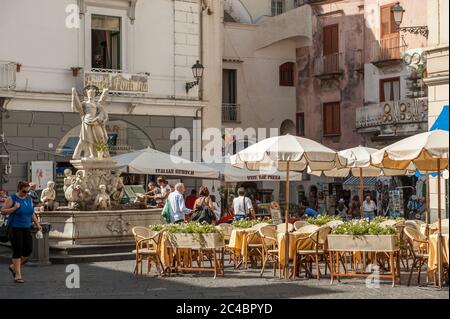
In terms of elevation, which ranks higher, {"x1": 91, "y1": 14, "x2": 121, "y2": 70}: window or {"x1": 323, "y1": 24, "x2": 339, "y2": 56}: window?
{"x1": 323, "y1": 24, "x2": 339, "y2": 56}: window

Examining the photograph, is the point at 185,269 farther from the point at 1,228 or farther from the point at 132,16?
the point at 132,16

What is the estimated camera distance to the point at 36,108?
1097 inches

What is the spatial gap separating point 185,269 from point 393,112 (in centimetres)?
1930

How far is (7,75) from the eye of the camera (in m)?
27.0

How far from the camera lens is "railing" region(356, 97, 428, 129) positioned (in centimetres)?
3269

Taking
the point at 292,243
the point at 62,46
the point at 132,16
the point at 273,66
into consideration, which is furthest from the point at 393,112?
the point at 292,243

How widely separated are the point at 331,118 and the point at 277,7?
5655 mm

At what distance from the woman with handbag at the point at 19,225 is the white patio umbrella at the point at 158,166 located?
29.4 ft

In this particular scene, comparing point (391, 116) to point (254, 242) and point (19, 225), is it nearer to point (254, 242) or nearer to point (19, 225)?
point (254, 242)

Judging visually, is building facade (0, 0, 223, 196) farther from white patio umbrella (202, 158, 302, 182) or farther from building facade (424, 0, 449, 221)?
building facade (424, 0, 449, 221)

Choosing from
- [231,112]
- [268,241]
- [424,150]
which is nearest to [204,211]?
[268,241]

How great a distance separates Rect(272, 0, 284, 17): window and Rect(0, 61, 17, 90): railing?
52.6 ft

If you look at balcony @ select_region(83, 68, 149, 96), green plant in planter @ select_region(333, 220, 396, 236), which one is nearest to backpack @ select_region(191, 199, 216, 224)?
green plant in planter @ select_region(333, 220, 396, 236)

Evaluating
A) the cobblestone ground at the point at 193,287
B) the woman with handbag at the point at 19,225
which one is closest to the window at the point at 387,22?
the cobblestone ground at the point at 193,287
